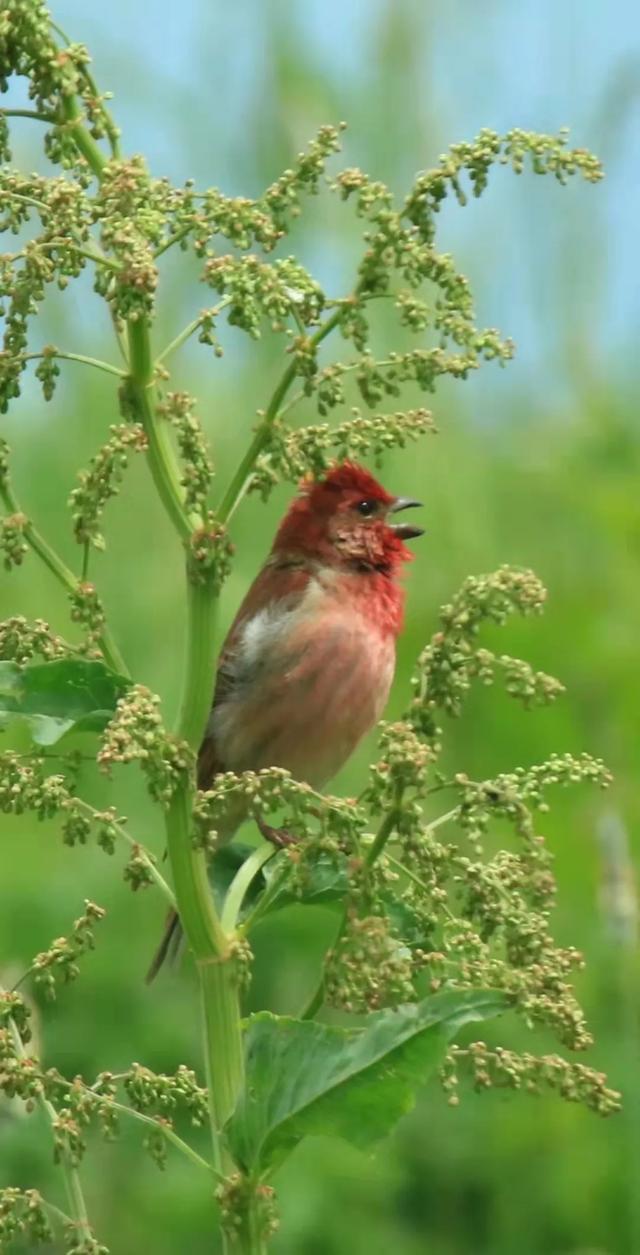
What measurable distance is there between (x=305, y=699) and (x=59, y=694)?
1.67m

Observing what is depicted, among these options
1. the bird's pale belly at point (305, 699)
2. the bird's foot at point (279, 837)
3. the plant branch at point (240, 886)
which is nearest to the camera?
the plant branch at point (240, 886)

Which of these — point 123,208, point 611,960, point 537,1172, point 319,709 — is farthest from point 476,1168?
point 123,208

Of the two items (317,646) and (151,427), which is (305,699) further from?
(151,427)

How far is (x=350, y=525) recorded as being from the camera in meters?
4.27

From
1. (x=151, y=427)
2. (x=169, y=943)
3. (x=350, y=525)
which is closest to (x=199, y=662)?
(x=151, y=427)

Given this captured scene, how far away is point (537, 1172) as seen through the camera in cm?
484

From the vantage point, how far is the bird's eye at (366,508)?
4266 mm

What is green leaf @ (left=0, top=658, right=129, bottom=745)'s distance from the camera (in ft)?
7.53

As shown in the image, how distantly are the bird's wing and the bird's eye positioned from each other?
156 mm

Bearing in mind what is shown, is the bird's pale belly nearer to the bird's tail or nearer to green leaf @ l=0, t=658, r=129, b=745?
the bird's tail

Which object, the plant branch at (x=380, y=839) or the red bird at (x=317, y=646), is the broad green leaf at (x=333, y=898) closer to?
the plant branch at (x=380, y=839)

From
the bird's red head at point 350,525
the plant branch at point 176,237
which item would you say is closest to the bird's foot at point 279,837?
the plant branch at point 176,237

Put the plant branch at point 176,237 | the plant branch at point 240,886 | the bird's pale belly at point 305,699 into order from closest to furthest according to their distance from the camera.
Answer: the plant branch at point 176,237
the plant branch at point 240,886
the bird's pale belly at point 305,699

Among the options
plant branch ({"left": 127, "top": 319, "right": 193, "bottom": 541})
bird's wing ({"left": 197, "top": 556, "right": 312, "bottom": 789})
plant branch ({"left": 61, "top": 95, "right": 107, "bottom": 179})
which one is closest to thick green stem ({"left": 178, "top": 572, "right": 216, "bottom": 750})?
plant branch ({"left": 127, "top": 319, "right": 193, "bottom": 541})
